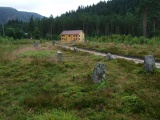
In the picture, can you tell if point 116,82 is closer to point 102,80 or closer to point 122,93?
point 102,80

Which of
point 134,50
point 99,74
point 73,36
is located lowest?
point 99,74

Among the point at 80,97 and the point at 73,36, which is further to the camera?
the point at 73,36

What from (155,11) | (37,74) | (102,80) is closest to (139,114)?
(102,80)

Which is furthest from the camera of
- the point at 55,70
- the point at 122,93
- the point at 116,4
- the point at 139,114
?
the point at 116,4

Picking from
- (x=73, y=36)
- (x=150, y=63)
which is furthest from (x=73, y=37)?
(x=150, y=63)

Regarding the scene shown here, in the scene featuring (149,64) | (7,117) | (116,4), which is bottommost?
(7,117)

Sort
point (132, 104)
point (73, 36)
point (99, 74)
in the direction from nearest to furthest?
point (132, 104) < point (99, 74) < point (73, 36)

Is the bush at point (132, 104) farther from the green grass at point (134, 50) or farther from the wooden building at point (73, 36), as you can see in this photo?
the wooden building at point (73, 36)

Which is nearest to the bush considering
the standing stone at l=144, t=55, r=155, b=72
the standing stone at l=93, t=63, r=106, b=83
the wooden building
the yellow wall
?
the standing stone at l=93, t=63, r=106, b=83

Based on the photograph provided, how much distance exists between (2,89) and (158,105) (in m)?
9.20

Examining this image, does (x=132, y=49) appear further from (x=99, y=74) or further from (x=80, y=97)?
(x=80, y=97)

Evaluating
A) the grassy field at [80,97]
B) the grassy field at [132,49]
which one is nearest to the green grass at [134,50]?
the grassy field at [132,49]

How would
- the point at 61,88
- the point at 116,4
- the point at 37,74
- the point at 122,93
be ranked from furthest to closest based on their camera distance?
1. the point at 116,4
2. the point at 37,74
3. the point at 61,88
4. the point at 122,93

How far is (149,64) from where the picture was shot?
53.1ft
